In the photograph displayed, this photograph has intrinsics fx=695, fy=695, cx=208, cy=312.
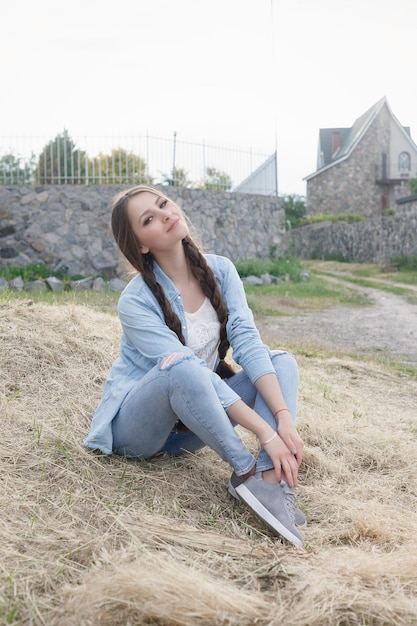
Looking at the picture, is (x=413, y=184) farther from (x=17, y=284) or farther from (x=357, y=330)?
(x=357, y=330)

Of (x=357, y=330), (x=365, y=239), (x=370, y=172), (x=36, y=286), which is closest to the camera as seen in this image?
(x=357, y=330)

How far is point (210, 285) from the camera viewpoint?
9.05 ft

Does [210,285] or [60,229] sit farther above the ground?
[60,229]

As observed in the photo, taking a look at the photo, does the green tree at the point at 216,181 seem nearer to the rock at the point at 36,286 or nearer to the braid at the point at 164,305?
the rock at the point at 36,286

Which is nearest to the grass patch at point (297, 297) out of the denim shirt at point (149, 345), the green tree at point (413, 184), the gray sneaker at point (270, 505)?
the denim shirt at point (149, 345)

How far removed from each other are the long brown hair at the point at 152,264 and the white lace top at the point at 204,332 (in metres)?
0.03

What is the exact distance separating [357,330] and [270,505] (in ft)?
18.1

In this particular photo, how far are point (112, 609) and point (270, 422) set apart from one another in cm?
A: 101

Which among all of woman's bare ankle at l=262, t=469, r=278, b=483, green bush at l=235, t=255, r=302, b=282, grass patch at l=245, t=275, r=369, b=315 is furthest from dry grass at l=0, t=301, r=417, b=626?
green bush at l=235, t=255, r=302, b=282

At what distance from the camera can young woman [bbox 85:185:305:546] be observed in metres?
2.30

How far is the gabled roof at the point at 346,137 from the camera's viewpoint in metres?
32.6

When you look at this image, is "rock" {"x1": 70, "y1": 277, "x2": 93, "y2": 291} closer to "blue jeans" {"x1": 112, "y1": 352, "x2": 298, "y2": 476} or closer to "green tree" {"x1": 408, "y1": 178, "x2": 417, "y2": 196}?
"blue jeans" {"x1": 112, "y1": 352, "x2": 298, "y2": 476}

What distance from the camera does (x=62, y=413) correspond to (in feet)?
10.4

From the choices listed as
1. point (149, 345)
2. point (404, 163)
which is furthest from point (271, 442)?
point (404, 163)
